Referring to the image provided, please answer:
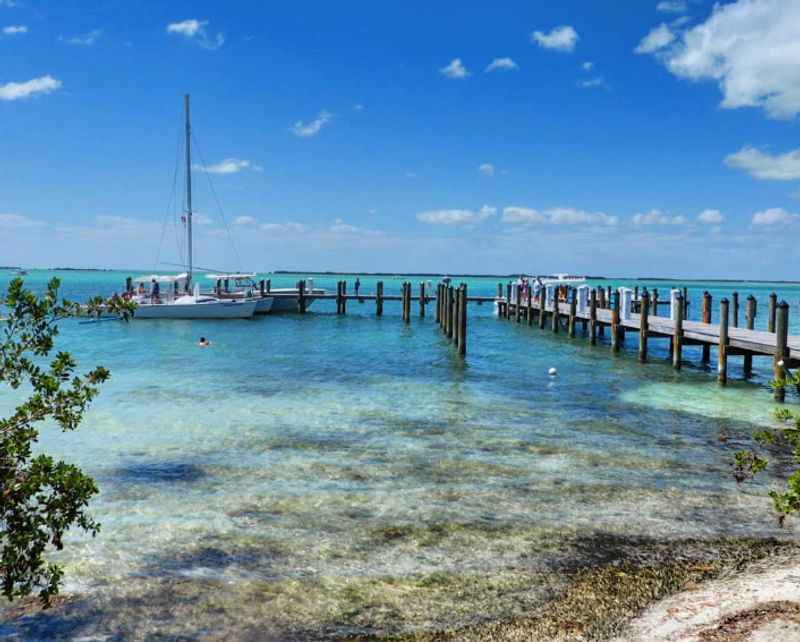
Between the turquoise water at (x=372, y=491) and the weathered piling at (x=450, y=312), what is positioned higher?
the weathered piling at (x=450, y=312)

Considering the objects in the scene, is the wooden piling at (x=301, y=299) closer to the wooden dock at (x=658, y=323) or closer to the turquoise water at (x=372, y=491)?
the wooden dock at (x=658, y=323)

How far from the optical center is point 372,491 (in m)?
9.73

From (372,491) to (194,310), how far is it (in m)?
35.4

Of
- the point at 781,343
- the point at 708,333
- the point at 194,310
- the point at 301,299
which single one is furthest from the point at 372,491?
the point at 301,299

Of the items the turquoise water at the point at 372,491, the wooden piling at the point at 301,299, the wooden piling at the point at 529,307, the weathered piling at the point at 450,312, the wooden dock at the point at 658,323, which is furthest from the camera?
the wooden piling at the point at 301,299

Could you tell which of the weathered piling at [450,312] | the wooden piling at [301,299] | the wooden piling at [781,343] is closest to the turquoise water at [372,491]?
the wooden piling at [781,343]

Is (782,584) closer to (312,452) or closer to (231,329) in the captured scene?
(312,452)

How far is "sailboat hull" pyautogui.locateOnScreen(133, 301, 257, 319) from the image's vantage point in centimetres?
4247

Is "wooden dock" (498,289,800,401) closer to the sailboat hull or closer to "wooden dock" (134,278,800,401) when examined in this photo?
"wooden dock" (134,278,800,401)

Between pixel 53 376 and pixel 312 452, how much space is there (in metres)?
7.42

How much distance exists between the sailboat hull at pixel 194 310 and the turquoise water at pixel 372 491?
69.9 ft

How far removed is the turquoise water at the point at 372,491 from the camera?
634 cm

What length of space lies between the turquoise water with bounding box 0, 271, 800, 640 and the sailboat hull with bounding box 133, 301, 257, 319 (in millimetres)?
21294

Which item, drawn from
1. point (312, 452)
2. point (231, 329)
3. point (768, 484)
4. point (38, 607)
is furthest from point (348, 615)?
point (231, 329)
